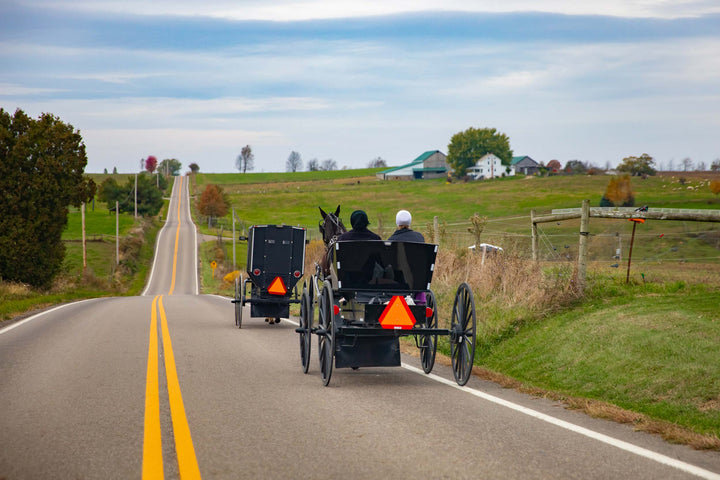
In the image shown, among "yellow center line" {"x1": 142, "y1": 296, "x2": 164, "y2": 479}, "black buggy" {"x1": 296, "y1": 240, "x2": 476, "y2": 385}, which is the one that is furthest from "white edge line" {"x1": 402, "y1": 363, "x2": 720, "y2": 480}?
"yellow center line" {"x1": 142, "y1": 296, "x2": 164, "y2": 479}

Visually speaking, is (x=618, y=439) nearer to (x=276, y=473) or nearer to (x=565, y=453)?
(x=565, y=453)

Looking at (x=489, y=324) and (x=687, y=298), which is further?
(x=489, y=324)

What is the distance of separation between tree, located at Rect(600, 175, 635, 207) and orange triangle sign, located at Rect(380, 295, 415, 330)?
67.5 metres

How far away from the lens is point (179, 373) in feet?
31.3

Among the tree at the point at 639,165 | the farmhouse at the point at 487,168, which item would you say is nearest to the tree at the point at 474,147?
the farmhouse at the point at 487,168

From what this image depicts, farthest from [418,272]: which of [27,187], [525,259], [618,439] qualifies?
[27,187]

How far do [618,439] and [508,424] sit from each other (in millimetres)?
1005

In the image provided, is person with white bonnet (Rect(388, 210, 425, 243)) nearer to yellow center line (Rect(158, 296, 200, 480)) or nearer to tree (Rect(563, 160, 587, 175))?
yellow center line (Rect(158, 296, 200, 480))

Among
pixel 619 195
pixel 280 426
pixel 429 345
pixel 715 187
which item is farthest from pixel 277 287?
pixel 619 195

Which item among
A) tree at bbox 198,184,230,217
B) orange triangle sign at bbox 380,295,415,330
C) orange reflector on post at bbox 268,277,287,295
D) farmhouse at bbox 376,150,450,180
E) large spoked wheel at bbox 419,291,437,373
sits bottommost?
tree at bbox 198,184,230,217

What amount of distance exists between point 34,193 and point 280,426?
32.5 metres

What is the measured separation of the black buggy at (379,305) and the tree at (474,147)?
136m

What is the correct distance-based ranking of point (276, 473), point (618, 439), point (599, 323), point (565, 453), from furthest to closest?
point (599, 323) → point (618, 439) → point (565, 453) → point (276, 473)

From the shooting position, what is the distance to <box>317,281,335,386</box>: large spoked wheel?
8555mm
